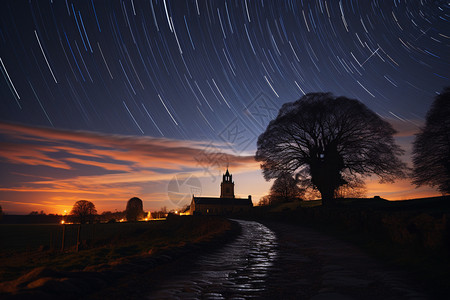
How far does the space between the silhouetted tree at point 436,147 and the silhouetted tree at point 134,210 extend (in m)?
75.7

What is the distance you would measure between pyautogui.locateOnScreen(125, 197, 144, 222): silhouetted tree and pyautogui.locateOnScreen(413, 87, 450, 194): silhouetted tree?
7568 cm

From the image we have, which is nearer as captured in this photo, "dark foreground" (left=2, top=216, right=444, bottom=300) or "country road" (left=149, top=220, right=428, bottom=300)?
"dark foreground" (left=2, top=216, right=444, bottom=300)

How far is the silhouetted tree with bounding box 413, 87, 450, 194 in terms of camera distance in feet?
64.2

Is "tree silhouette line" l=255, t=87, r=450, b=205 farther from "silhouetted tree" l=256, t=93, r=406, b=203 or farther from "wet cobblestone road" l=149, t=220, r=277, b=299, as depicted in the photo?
"wet cobblestone road" l=149, t=220, r=277, b=299

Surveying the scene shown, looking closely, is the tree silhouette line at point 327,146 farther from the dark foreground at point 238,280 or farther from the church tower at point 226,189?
the church tower at point 226,189

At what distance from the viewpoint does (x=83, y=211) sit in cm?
7175

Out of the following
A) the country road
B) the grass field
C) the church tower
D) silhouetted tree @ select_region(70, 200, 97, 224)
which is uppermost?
the church tower

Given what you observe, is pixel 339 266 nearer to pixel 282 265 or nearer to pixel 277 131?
pixel 282 265

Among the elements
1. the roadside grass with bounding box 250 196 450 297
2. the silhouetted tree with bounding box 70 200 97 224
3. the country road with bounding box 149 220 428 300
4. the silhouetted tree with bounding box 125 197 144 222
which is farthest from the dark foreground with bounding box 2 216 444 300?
the silhouetted tree with bounding box 125 197 144 222

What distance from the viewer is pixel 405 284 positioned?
612cm

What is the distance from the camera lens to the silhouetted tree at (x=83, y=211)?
7162 cm

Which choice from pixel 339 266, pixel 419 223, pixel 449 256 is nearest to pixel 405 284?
pixel 339 266

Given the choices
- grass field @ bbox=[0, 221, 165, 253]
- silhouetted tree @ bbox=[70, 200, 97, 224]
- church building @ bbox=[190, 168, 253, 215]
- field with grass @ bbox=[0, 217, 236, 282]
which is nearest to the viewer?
field with grass @ bbox=[0, 217, 236, 282]

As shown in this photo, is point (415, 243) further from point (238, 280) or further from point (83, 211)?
point (83, 211)
